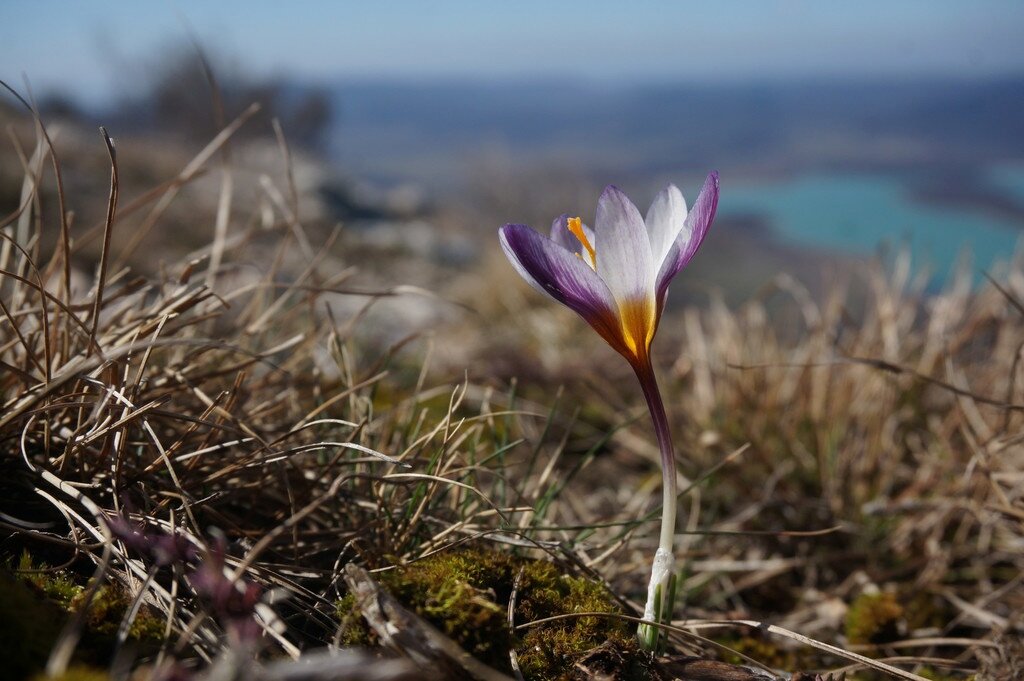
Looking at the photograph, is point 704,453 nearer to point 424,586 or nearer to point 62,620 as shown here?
point 424,586

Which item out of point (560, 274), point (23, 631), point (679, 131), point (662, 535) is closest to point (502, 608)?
point (662, 535)

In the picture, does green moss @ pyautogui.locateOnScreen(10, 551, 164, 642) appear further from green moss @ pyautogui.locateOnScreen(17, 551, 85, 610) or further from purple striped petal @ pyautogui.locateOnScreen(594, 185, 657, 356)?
purple striped petal @ pyautogui.locateOnScreen(594, 185, 657, 356)

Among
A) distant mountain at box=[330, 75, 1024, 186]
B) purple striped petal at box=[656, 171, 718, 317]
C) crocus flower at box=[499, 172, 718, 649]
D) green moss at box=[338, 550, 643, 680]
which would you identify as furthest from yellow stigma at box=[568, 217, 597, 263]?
distant mountain at box=[330, 75, 1024, 186]

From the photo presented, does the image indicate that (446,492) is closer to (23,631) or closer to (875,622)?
(23,631)

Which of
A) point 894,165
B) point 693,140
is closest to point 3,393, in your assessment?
point 894,165

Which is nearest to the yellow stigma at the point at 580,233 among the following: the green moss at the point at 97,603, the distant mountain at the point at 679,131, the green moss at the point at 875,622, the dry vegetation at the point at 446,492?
the dry vegetation at the point at 446,492

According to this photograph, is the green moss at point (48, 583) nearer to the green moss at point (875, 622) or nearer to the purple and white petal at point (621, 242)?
the purple and white petal at point (621, 242)

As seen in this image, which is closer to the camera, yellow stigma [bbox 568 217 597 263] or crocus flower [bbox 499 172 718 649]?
crocus flower [bbox 499 172 718 649]

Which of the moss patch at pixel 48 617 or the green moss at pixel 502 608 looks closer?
the moss patch at pixel 48 617
